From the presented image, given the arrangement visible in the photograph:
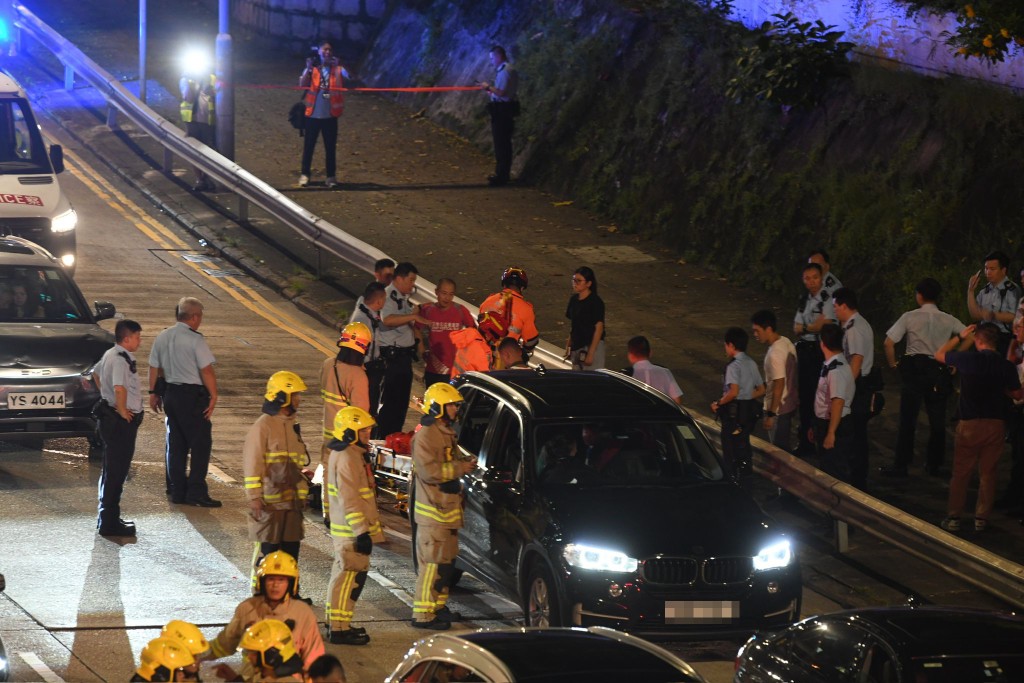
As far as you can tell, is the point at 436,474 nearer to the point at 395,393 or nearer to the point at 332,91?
the point at 395,393

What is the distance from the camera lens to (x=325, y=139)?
25.2m

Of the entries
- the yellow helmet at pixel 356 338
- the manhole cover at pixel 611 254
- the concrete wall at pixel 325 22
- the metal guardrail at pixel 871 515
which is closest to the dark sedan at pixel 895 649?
the metal guardrail at pixel 871 515

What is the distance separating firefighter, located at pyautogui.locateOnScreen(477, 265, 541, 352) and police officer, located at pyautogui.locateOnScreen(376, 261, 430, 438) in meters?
0.58

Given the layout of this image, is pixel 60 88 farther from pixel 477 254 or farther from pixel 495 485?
pixel 495 485

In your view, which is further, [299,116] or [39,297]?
[299,116]

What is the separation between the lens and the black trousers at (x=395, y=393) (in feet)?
50.8

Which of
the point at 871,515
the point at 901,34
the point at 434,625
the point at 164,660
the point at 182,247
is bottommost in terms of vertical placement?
the point at 434,625

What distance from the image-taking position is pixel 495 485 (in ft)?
37.0

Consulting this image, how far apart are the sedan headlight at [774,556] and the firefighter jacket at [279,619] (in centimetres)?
331

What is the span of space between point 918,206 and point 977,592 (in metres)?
7.89

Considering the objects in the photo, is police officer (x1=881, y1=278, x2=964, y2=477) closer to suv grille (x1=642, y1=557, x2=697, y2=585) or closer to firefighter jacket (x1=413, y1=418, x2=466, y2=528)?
suv grille (x1=642, y1=557, x2=697, y2=585)

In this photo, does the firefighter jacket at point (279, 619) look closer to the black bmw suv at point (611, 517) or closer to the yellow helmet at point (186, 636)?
the yellow helmet at point (186, 636)

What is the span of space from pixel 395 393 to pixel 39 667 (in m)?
6.01

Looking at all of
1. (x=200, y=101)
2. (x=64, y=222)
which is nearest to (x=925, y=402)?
(x=64, y=222)
